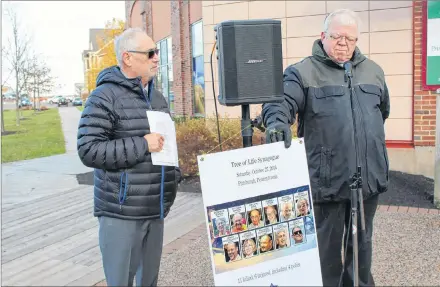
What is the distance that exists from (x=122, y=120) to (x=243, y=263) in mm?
1063

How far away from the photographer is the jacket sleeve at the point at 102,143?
2.71 meters

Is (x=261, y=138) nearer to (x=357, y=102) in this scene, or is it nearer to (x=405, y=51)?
(x=405, y=51)

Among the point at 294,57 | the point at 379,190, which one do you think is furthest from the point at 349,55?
the point at 294,57

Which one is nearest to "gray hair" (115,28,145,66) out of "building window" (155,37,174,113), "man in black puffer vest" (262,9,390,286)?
"man in black puffer vest" (262,9,390,286)

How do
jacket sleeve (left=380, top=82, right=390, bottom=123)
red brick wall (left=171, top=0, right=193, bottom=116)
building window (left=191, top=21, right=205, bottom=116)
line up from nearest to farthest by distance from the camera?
1. jacket sleeve (left=380, top=82, right=390, bottom=123)
2. building window (left=191, top=21, right=205, bottom=116)
3. red brick wall (left=171, top=0, right=193, bottom=116)

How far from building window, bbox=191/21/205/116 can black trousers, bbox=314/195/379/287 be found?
477 inches

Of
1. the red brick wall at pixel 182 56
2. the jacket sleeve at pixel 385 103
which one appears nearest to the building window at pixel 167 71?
the red brick wall at pixel 182 56

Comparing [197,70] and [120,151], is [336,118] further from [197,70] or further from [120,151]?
[197,70]

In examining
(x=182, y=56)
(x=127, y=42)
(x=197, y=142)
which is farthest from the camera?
(x=182, y=56)

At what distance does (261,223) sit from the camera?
267 cm

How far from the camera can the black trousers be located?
3.21 metres

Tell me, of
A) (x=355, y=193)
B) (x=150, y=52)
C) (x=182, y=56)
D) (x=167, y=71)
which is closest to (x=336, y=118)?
(x=355, y=193)

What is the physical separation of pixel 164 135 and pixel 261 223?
0.80m

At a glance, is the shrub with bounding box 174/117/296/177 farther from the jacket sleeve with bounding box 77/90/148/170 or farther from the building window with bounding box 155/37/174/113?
the building window with bounding box 155/37/174/113
